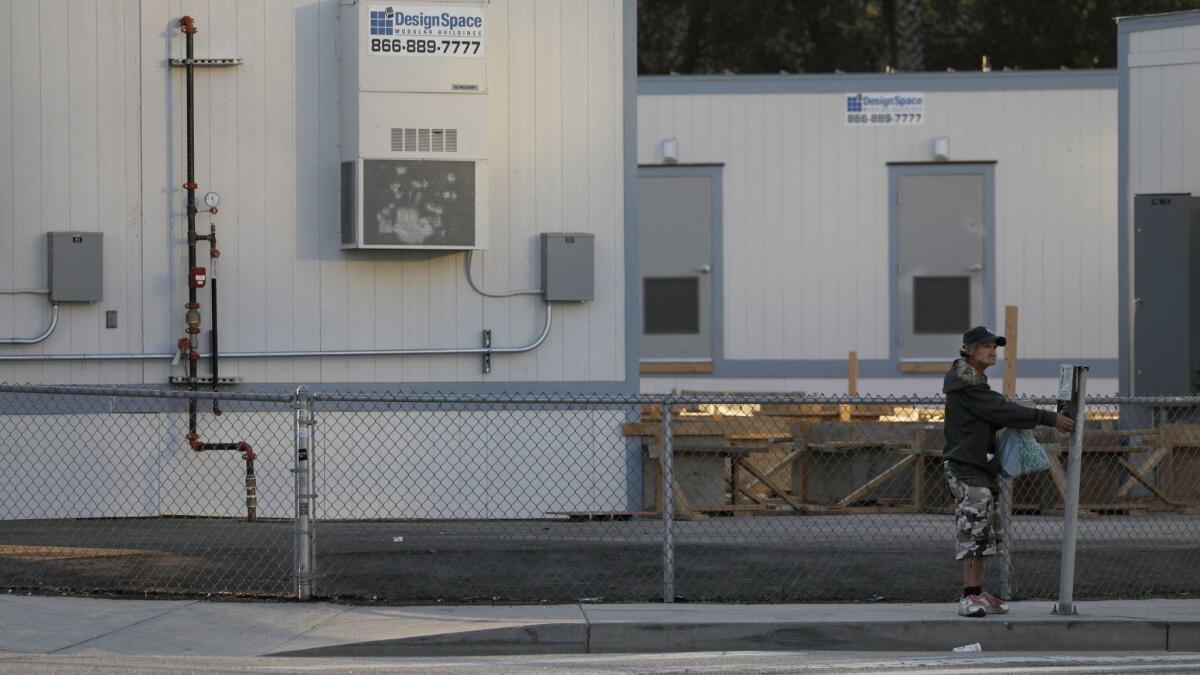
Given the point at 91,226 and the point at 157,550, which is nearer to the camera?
the point at 157,550

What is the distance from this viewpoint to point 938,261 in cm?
2189

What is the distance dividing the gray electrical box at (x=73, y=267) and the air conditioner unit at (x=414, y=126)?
211 centimetres

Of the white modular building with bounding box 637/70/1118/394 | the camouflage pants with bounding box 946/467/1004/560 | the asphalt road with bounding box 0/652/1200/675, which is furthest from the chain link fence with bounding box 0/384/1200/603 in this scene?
the white modular building with bounding box 637/70/1118/394

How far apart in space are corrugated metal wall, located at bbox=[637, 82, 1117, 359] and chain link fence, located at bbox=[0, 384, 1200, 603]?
14.0 ft

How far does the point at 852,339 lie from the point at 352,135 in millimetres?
8931

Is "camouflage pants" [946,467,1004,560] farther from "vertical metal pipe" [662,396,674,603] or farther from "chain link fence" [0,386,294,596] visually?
"chain link fence" [0,386,294,596]

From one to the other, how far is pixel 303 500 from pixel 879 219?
12549 mm

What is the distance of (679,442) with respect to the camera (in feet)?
51.0

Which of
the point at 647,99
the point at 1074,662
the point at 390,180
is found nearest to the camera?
the point at 1074,662

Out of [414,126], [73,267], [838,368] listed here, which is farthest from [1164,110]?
[73,267]

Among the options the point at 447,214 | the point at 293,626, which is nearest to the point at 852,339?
the point at 447,214

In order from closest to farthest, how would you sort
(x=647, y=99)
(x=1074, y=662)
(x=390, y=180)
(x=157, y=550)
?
(x=1074, y=662) → (x=157, y=550) → (x=390, y=180) → (x=647, y=99)

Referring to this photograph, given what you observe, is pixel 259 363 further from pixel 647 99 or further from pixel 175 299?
pixel 647 99

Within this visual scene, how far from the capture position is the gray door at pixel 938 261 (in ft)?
71.6
